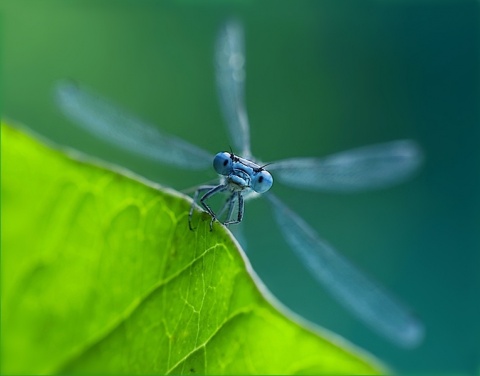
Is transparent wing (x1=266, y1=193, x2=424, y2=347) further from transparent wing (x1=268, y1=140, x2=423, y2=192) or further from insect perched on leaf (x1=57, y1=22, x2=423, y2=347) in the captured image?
transparent wing (x1=268, y1=140, x2=423, y2=192)

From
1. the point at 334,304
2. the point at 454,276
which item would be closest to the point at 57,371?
the point at 334,304

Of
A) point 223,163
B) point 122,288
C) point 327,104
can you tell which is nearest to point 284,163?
point 223,163

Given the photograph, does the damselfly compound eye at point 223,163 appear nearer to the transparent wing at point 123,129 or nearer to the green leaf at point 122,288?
the transparent wing at point 123,129

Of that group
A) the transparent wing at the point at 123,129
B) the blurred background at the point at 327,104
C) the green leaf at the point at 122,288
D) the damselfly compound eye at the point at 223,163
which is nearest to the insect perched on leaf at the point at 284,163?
the transparent wing at the point at 123,129

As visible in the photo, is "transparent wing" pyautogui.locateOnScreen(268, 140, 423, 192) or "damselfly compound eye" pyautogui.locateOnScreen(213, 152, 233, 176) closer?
"damselfly compound eye" pyautogui.locateOnScreen(213, 152, 233, 176)

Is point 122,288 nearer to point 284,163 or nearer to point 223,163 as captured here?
point 223,163

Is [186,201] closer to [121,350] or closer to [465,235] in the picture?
[121,350]

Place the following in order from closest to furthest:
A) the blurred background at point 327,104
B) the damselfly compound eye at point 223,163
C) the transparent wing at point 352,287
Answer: the damselfly compound eye at point 223,163, the transparent wing at point 352,287, the blurred background at point 327,104

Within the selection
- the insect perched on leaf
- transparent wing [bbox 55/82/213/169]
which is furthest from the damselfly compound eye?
transparent wing [bbox 55/82/213/169]
